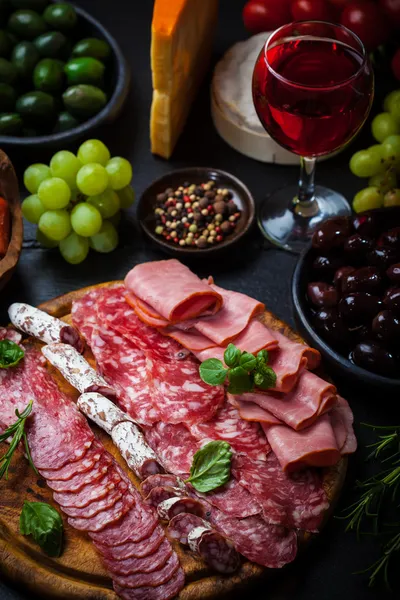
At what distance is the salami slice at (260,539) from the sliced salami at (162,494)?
0.09 metres

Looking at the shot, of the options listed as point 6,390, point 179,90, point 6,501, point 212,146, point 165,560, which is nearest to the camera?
point 165,560

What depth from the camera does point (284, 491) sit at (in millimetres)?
1512

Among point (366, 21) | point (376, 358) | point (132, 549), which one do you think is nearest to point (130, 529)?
point (132, 549)

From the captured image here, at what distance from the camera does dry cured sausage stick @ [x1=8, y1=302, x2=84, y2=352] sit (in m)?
1.72

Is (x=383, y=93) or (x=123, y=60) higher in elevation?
(x=123, y=60)

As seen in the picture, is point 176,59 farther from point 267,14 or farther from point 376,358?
point 376,358


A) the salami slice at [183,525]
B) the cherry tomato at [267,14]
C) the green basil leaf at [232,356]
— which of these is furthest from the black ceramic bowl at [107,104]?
the salami slice at [183,525]

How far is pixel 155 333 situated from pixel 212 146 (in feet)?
2.44

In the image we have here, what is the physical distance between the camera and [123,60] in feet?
7.41

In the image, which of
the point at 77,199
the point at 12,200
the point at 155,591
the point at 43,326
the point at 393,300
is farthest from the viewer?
the point at 77,199

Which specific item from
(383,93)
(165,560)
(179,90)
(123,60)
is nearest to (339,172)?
(383,93)

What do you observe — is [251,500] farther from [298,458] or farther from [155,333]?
[155,333]

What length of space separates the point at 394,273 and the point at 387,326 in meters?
0.12

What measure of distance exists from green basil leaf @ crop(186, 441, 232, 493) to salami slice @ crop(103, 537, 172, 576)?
0.14 meters
